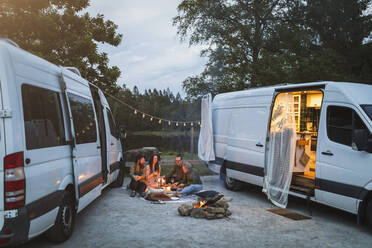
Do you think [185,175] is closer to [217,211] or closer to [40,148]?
[217,211]

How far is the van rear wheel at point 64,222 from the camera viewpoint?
471cm

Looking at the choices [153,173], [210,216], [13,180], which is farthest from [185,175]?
[13,180]

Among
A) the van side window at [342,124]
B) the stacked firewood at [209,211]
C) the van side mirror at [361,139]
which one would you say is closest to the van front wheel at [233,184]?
the stacked firewood at [209,211]

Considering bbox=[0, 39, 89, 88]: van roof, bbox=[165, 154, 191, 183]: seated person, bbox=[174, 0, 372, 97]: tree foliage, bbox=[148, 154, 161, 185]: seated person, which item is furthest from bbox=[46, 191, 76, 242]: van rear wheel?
bbox=[174, 0, 372, 97]: tree foliage

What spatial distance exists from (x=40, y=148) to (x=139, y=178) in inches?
→ 179

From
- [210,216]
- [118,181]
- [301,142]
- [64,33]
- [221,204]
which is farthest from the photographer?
[64,33]

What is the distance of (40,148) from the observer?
407cm

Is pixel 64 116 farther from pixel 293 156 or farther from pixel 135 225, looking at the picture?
pixel 293 156

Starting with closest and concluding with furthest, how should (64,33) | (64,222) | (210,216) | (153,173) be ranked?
1. (64,222)
2. (210,216)
3. (153,173)
4. (64,33)

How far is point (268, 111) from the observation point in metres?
7.68

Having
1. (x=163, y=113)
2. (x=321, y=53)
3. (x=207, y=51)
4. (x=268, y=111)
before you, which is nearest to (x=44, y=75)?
(x=268, y=111)

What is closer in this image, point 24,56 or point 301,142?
point 24,56

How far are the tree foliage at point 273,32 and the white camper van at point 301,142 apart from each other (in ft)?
19.2

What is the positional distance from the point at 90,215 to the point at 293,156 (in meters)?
4.38
